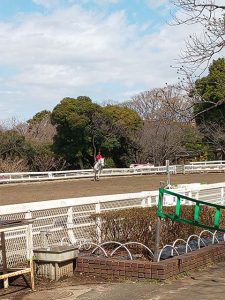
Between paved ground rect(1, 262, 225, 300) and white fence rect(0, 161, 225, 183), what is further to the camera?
white fence rect(0, 161, 225, 183)

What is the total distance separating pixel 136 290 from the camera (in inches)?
257

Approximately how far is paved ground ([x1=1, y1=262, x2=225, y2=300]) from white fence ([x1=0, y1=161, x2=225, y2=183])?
85.6 ft

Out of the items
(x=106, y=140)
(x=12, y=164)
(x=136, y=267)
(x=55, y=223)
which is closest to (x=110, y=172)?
(x=106, y=140)

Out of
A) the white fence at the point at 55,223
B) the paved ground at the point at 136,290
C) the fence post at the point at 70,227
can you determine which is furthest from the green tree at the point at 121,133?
the paved ground at the point at 136,290

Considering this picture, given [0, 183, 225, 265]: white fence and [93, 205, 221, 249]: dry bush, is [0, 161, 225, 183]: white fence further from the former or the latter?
[93, 205, 221, 249]: dry bush

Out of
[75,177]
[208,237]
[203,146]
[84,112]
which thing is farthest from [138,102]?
[208,237]

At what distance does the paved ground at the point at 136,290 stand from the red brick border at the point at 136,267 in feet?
0.50

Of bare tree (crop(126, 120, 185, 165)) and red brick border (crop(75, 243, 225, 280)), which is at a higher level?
bare tree (crop(126, 120, 185, 165))

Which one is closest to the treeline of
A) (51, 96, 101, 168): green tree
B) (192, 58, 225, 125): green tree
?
(51, 96, 101, 168): green tree

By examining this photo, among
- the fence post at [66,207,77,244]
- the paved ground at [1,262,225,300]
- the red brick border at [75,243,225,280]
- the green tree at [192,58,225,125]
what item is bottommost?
the paved ground at [1,262,225,300]

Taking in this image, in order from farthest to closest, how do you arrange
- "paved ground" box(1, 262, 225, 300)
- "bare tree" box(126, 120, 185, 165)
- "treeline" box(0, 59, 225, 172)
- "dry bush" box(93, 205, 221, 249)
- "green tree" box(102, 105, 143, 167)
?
"bare tree" box(126, 120, 185, 165)
"green tree" box(102, 105, 143, 167)
"treeline" box(0, 59, 225, 172)
"dry bush" box(93, 205, 221, 249)
"paved ground" box(1, 262, 225, 300)

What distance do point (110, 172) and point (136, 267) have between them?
33.0m

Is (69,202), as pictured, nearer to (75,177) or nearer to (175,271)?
(175,271)

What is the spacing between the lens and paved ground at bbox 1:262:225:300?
6.21 metres
